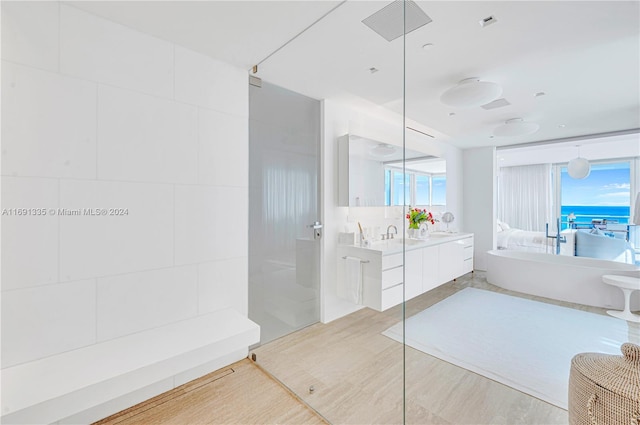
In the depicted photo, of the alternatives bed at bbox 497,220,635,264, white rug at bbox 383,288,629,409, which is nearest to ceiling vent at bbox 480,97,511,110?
bed at bbox 497,220,635,264

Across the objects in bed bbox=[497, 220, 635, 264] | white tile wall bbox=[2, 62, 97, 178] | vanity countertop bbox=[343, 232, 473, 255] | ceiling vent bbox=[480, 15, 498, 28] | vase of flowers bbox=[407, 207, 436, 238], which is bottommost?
vanity countertop bbox=[343, 232, 473, 255]

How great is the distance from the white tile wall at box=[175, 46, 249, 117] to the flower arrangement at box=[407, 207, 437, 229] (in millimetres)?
1920

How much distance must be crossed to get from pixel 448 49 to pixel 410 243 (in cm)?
→ 162

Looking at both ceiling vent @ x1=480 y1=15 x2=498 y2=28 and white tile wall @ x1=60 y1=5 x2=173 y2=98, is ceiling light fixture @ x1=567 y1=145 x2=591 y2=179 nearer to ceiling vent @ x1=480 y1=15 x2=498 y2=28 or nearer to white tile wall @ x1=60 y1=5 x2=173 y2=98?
ceiling vent @ x1=480 y1=15 x2=498 y2=28

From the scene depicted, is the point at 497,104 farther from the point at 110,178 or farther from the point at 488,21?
the point at 110,178

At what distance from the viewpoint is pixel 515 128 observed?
7.88 ft

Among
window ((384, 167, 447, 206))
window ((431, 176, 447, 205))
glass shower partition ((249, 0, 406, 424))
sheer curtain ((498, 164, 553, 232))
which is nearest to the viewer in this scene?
glass shower partition ((249, 0, 406, 424))

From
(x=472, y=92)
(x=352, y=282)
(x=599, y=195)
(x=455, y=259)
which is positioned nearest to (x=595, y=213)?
(x=599, y=195)

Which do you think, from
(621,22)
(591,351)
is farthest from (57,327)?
(621,22)

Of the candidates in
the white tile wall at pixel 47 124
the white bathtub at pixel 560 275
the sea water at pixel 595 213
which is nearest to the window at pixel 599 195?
the sea water at pixel 595 213

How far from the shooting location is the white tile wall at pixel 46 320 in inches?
57.7

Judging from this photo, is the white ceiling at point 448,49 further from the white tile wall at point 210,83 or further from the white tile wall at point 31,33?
the white tile wall at point 31,33

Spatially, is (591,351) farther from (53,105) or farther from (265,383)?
(53,105)

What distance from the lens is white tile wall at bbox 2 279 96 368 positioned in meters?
1.47
